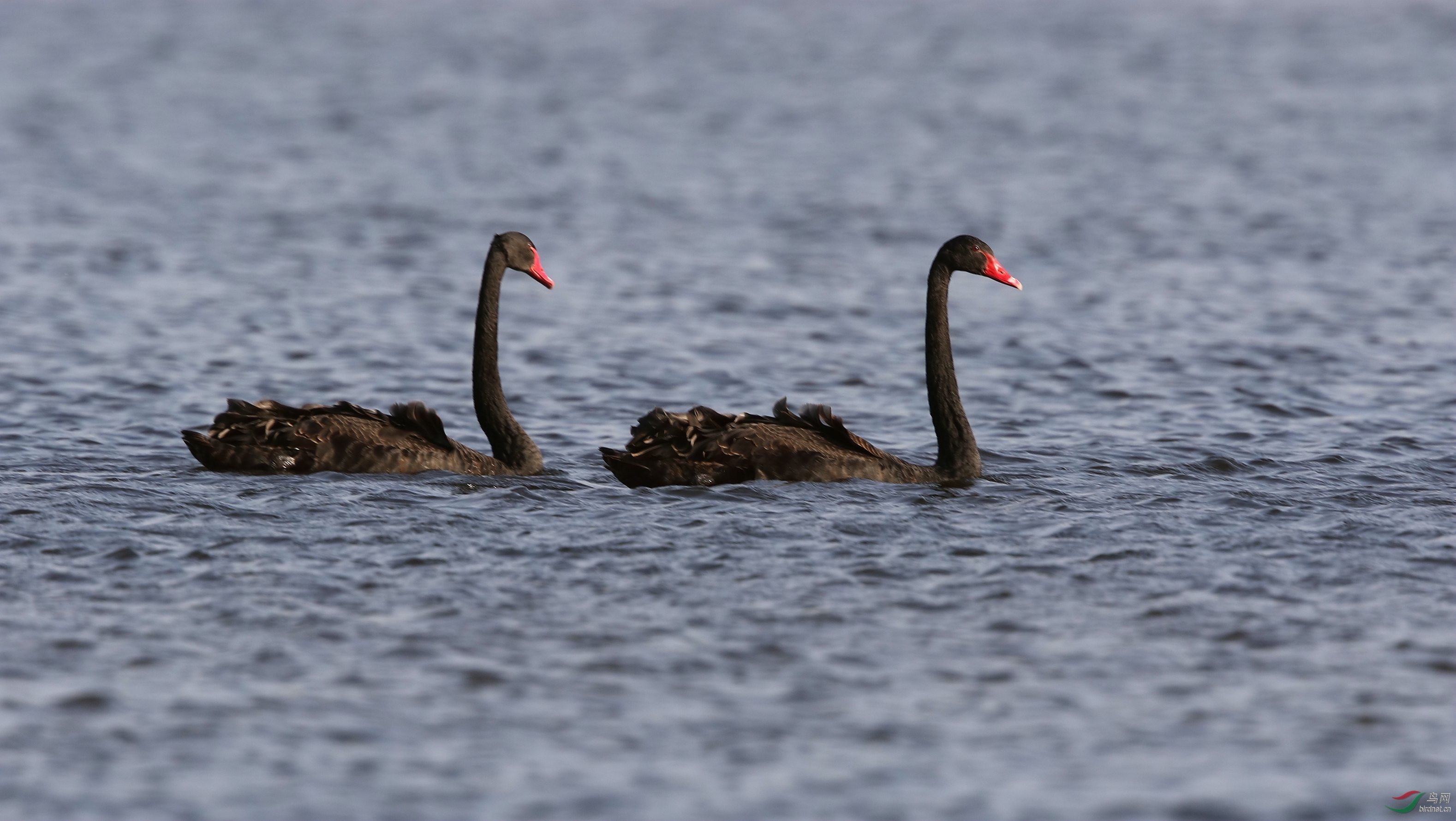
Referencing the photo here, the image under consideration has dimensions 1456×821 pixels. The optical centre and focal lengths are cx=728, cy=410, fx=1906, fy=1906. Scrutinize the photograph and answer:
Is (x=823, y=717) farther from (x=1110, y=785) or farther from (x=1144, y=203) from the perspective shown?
(x=1144, y=203)

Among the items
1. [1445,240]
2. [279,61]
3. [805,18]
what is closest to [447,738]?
[1445,240]

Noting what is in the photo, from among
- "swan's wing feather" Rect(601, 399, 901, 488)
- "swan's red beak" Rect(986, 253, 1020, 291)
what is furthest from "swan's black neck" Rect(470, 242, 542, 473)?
"swan's red beak" Rect(986, 253, 1020, 291)

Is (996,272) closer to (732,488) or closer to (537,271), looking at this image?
(732,488)

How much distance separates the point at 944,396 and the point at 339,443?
361 cm

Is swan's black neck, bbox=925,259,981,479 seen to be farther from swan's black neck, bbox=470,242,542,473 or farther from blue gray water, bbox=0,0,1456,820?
swan's black neck, bbox=470,242,542,473

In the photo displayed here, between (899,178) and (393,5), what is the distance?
34.9 metres

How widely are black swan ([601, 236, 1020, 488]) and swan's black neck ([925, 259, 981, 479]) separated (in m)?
0.01

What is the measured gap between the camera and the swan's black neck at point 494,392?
448 inches

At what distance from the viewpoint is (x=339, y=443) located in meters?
10.8

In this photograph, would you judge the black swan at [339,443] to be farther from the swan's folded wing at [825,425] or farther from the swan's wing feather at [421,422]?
the swan's folded wing at [825,425]

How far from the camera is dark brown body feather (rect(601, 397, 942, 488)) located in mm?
10633

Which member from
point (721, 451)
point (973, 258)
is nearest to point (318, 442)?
point (721, 451)

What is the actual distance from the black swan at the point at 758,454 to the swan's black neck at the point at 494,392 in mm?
735

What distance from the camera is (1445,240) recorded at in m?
22.9
